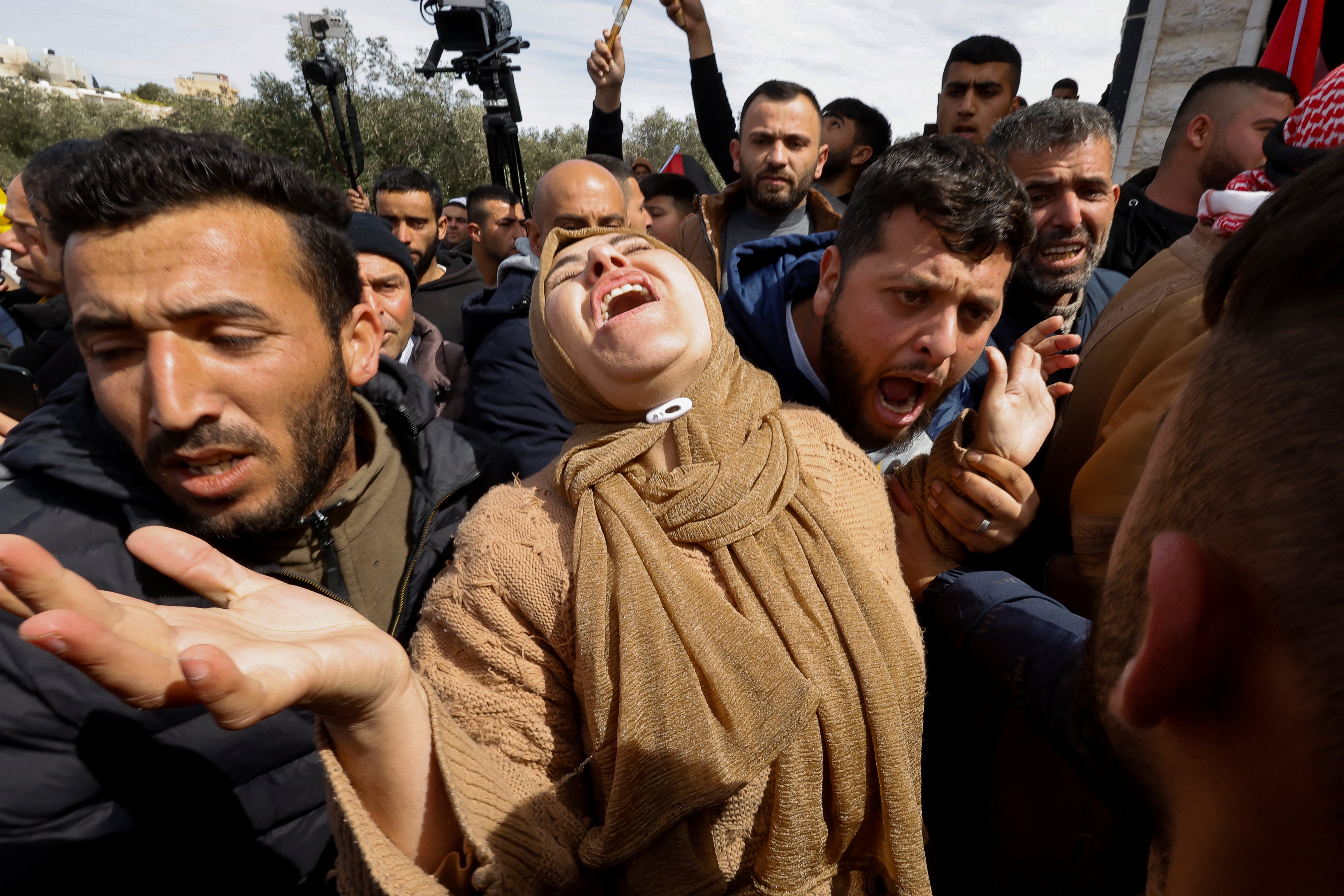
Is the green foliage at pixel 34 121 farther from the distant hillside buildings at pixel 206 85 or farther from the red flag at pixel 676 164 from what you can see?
the distant hillside buildings at pixel 206 85

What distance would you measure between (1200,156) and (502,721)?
4545 mm

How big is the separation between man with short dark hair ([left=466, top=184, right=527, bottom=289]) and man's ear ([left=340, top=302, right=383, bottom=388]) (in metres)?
4.13

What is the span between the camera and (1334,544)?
520 millimetres

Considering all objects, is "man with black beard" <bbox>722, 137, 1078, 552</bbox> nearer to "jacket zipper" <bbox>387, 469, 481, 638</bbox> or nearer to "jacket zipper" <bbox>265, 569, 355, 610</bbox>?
"jacket zipper" <bbox>387, 469, 481, 638</bbox>

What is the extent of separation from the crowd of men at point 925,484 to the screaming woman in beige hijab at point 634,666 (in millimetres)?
156

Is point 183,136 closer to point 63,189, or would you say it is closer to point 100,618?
point 63,189

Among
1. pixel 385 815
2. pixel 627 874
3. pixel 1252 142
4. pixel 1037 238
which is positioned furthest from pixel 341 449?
pixel 1252 142

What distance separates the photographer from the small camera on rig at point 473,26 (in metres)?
7.50

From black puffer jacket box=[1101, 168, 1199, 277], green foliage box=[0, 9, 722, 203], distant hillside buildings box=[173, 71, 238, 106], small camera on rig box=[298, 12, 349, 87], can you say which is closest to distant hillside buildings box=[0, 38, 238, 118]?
distant hillside buildings box=[173, 71, 238, 106]

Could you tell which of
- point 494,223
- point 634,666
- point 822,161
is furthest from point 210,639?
point 494,223

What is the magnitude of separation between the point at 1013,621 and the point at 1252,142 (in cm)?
368

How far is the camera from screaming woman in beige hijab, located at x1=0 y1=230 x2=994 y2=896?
3.91ft

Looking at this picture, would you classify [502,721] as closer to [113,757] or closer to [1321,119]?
[113,757]

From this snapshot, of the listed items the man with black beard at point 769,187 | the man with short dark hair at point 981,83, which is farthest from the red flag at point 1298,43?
the man with black beard at point 769,187
